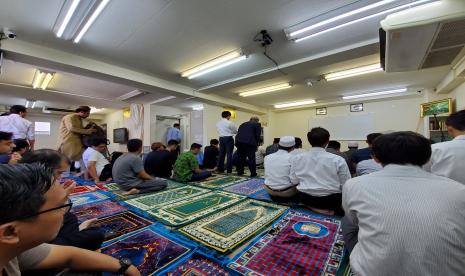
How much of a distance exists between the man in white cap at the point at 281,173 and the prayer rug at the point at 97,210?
179 centimetres

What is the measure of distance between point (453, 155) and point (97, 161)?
484 cm

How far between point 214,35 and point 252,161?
8.50ft

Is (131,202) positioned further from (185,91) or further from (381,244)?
(185,91)

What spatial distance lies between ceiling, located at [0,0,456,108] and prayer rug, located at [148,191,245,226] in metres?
2.31

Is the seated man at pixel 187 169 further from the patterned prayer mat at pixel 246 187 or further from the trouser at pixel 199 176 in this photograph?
the patterned prayer mat at pixel 246 187

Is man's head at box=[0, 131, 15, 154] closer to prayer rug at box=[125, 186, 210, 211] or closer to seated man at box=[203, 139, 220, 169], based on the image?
prayer rug at box=[125, 186, 210, 211]

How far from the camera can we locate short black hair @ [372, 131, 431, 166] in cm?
90

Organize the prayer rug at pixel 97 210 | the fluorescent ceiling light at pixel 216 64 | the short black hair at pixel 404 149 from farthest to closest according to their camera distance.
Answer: the fluorescent ceiling light at pixel 216 64 < the prayer rug at pixel 97 210 < the short black hair at pixel 404 149

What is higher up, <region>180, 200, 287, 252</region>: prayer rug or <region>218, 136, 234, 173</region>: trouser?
<region>218, 136, 234, 173</region>: trouser

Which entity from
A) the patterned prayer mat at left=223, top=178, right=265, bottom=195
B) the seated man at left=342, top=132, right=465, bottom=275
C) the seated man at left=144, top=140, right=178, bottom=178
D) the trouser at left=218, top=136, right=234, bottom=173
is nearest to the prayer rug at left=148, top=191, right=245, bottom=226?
the patterned prayer mat at left=223, top=178, right=265, bottom=195

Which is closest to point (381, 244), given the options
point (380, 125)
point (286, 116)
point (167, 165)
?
point (167, 165)

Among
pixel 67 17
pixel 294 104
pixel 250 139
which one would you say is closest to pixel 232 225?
pixel 250 139

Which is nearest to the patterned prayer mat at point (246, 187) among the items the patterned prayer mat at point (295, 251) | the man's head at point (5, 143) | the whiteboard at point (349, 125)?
the patterned prayer mat at point (295, 251)

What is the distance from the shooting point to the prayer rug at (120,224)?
170 cm
